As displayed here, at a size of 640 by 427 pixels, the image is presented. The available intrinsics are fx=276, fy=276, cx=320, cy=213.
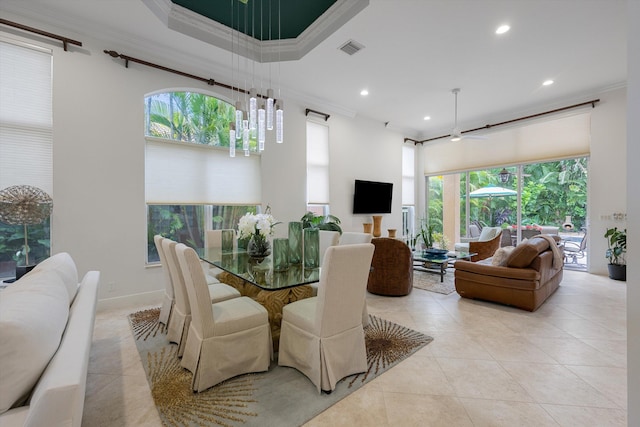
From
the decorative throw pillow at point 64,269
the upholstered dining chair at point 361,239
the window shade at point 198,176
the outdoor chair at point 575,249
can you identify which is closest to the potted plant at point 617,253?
the outdoor chair at point 575,249

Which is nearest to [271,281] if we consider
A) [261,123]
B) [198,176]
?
[261,123]

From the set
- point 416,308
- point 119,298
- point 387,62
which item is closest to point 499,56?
point 387,62

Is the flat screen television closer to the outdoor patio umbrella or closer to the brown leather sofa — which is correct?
the outdoor patio umbrella

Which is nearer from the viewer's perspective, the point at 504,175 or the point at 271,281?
the point at 271,281

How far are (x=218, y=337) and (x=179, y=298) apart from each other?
0.67 metres

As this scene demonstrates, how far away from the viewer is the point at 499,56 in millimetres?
3863

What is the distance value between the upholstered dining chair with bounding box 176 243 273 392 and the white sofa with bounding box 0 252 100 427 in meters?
0.62

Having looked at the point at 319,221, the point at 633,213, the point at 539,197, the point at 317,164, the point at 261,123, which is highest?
the point at 317,164

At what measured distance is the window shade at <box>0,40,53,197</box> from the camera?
2.85 meters

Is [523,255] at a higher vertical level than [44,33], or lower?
lower

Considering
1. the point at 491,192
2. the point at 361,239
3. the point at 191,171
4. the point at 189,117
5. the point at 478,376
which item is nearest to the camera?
the point at 478,376

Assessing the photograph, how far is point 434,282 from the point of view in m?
4.53

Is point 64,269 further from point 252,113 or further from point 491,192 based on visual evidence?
point 491,192

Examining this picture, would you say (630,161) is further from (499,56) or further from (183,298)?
(499,56)
